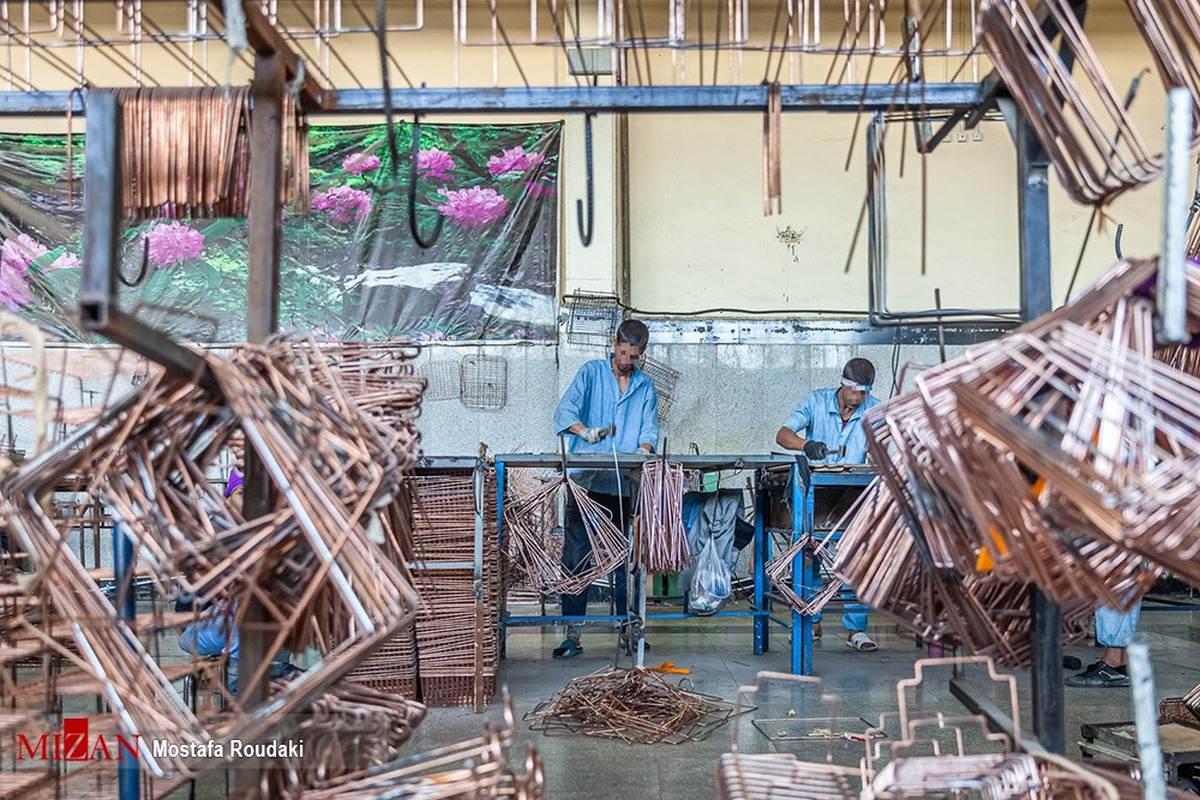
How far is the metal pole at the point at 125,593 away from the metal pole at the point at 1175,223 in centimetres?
175

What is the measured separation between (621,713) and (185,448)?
8.27ft

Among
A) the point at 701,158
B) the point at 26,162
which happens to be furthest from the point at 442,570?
the point at 26,162

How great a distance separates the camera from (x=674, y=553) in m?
4.78

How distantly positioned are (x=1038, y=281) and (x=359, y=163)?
5.33 meters

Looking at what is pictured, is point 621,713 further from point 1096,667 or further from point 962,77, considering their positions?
point 962,77

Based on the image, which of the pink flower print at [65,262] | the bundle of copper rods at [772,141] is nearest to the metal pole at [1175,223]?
the bundle of copper rods at [772,141]

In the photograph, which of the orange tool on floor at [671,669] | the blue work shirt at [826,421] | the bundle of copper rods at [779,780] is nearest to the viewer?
the bundle of copper rods at [779,780]

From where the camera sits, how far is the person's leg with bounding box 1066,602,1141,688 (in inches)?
180

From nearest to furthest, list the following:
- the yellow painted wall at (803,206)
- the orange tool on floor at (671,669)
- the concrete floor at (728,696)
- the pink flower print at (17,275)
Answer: the concrete floor at (728,696)
the orange tool on floor at (671,669)
the pink flower print at (17,275)
the yellow painted wall at (803,206)

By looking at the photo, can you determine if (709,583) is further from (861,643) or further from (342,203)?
(342,203)

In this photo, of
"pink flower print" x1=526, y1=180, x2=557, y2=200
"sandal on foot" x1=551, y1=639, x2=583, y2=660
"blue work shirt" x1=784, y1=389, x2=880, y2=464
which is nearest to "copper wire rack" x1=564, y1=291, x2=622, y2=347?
"pink flower print" x1=526, y1=180, x2=557, y2=200

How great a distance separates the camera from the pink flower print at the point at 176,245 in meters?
6.74

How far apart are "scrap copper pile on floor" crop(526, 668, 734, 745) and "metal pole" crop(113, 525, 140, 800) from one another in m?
2.06

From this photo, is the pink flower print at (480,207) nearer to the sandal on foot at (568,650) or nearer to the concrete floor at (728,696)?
the concrete floor at (728,696)
